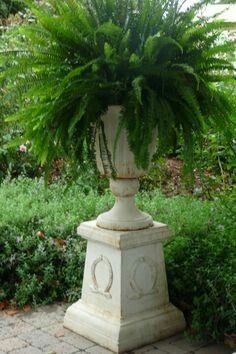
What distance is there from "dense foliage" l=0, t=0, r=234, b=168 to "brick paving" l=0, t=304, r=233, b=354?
119 cm

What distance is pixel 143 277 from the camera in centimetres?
420

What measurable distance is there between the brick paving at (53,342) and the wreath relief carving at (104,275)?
0.32 m

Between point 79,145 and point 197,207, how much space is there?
5.88ft

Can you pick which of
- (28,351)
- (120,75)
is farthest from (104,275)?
(120,75)

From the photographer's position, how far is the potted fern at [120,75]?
3.71m

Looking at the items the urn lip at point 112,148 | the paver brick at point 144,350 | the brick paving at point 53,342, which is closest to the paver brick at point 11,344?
the brick paving at point 53,342

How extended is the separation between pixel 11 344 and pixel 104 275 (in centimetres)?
72

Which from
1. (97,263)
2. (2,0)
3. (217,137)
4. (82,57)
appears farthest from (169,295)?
(2,0)

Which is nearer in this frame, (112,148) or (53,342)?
(112,148)

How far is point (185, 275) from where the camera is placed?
4.43m

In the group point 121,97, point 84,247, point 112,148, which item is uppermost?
point 121,97

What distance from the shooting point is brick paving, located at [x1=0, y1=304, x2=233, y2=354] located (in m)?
4.09

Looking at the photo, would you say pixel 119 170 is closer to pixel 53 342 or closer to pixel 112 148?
pixel 112 148

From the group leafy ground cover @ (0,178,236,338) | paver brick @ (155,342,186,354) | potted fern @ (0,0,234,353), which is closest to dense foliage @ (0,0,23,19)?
leafy ground cover @ (0,178,236,338)
